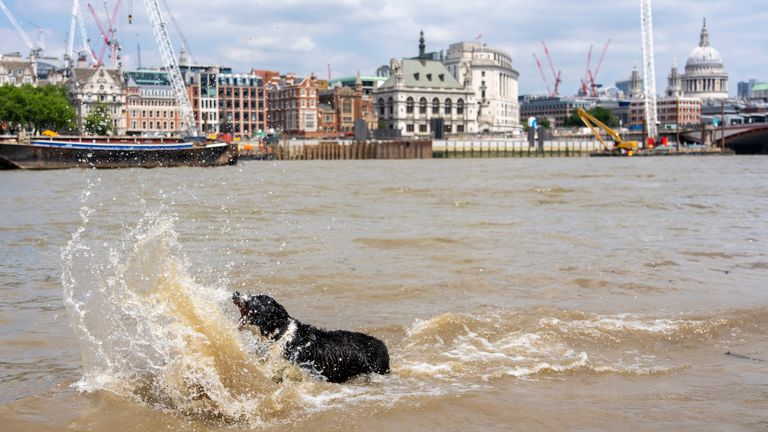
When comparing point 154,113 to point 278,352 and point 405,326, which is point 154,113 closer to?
point 405,326

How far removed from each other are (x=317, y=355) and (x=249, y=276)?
17.2 feet

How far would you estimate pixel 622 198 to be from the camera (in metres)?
27.5

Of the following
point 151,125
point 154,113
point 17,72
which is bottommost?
point 151,125

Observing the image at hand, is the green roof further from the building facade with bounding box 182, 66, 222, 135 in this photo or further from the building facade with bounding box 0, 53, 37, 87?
the building facade with bounding box 0, 53, 37, 87

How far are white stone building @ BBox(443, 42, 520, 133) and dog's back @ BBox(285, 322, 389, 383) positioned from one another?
16009cm

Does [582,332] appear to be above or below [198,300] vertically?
below

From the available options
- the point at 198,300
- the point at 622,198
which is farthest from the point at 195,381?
the point at 622,198

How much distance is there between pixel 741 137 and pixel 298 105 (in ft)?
223

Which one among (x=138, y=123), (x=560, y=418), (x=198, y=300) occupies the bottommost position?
(x=560, y=418)

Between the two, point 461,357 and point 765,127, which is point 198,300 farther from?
point 765,127

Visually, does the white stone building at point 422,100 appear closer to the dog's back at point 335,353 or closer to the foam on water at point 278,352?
the foam on water at point 278,352

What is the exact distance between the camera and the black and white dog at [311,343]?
245 inches

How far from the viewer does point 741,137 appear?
12138 centimetres

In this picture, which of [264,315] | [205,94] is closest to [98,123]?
[205,94]
